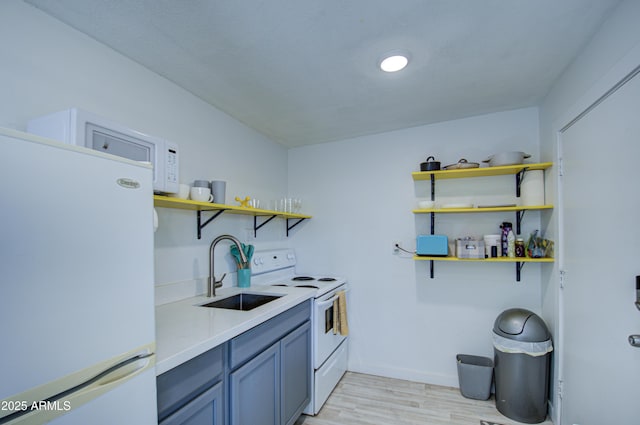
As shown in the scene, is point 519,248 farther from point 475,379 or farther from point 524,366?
point 475,379

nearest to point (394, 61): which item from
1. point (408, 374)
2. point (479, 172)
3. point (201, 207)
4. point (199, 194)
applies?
point (479, 172)

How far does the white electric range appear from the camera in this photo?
2209mm

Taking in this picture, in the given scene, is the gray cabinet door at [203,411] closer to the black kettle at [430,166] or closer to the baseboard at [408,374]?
the baseboard at [408,374]

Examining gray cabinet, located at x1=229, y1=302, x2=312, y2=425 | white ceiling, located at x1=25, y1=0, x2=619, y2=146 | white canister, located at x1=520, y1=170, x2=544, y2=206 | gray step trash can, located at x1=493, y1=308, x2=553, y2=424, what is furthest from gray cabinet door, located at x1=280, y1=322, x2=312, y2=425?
white canister, located at x1=520, y1=170, x2=544, y2=206

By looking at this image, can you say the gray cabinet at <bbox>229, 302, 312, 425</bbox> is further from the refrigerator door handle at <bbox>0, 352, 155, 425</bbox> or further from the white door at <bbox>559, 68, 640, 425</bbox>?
the white door at <bbox>559, 68, 640, 425</bbox>

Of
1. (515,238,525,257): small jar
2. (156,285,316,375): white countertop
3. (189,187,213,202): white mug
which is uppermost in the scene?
(189,187,213,202): white mug

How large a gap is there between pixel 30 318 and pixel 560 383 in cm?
270

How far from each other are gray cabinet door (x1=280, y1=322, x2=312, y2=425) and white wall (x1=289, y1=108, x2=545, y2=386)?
90 centimetres

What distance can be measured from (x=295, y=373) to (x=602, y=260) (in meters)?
1.85

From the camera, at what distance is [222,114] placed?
235cm

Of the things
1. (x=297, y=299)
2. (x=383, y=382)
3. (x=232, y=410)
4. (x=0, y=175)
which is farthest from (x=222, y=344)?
(x=383, y=382)

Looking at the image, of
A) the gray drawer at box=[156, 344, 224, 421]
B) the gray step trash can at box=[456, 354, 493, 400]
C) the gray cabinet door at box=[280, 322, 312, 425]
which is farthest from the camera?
the gray step trash can at box=[456, 354, 493, 400]

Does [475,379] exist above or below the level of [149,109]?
below

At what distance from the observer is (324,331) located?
2352mm
